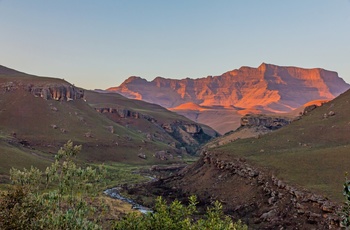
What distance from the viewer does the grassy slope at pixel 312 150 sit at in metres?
63.5

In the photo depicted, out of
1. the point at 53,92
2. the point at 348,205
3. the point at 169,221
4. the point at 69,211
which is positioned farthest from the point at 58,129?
the point at 348,205

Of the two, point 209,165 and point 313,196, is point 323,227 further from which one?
point 209,165

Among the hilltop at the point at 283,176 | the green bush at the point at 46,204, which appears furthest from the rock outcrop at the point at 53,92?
the green bush at the point at 46,204

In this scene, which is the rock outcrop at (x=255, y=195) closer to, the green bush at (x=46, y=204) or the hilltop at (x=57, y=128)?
the green bush at (x=46, y=204)

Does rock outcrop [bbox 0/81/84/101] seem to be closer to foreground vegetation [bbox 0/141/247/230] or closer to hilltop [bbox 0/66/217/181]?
hilltop [bbox 0/66/217/181]

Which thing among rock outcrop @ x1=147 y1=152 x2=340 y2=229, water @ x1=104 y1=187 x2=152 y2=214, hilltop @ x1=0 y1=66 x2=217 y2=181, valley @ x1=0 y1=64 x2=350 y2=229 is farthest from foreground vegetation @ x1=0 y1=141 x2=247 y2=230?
hilltop @ x1=0 y1=66 x2=217 y2=181

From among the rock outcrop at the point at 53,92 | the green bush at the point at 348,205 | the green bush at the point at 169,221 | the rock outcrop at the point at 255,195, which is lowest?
the rock outcrop at the point at 255,195

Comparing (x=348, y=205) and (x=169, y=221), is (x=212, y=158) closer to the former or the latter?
(x=169, y=221)

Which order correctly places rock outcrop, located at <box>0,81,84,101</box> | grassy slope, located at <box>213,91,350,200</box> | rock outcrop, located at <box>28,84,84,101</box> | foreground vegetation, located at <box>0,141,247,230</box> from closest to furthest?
foreground vegetation, located at <box>0,141,247,230</box>, grassy slope, located at <box>213,91,350,200</box>, rock outcrop, located at <box>28,84,84,101</box>, rock outcrop, located at <box>0,81,84,101</box>

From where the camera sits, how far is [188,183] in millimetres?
96500

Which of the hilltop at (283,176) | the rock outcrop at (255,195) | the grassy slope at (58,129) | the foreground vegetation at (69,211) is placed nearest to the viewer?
the foreground vegetation at (69,211)

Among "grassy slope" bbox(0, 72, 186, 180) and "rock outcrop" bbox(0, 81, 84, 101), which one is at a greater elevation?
"rock outcrop" bbox(0, 81, 84, 101)

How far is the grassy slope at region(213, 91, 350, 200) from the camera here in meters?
63.5

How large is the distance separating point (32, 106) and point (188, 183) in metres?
102
